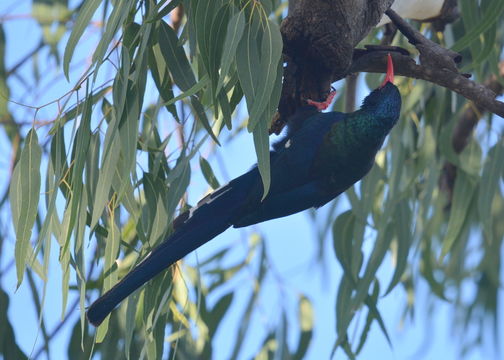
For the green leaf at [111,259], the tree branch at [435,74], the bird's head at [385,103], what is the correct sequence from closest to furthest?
1. the tree branch at [435,74]
2. the green leaf at [111,259]
3. the bird's head at [385,103]

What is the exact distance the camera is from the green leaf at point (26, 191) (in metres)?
1.82

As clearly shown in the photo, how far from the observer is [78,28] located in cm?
176

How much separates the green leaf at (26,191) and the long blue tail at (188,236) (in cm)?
19

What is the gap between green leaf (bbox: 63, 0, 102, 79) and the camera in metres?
1.72

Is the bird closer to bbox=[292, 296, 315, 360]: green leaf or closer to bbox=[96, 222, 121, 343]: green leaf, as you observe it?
bbox=[96, 222, 121, 343]: green leaf

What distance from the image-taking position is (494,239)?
3.69 metres

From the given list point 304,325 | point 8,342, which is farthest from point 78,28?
point 304,325

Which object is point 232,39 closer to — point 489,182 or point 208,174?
point 208,174

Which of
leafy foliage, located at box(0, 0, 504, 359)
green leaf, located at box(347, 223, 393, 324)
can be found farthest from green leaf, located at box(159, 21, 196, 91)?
green leaf, located at box(347, 223, 393, 324)

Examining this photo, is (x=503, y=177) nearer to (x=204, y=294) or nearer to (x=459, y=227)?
(x=459, y=227)

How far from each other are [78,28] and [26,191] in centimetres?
34

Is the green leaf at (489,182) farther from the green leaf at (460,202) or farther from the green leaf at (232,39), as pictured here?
the green leaf at (232,39)

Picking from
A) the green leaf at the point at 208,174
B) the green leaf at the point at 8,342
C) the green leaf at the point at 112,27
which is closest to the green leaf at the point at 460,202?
the green leaf at the point at 208,174

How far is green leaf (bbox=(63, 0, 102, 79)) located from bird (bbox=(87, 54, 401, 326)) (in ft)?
1.44
